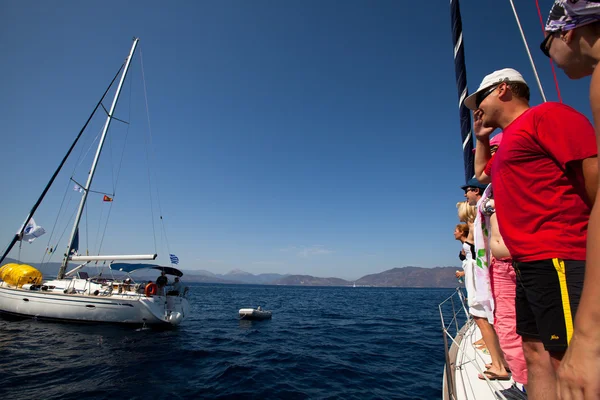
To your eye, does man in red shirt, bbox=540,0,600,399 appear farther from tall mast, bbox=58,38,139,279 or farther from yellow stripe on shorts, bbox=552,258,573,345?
tall mast, bbox=58,38,139,279

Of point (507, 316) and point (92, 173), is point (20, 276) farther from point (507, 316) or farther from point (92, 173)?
point (507, 316)

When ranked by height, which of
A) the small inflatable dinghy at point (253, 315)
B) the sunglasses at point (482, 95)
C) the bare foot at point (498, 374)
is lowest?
the small inflatable dinghy at point (253, 315)

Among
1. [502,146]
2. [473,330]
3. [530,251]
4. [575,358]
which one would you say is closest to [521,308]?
[530,251]

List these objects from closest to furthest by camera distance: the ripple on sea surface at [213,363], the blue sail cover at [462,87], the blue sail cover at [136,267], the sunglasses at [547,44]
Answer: the sunglasses at [547,44]
the blue sail cover at [462,87]
the ripple on sea surface at [213,363]
the blue sail cover at [136,267]

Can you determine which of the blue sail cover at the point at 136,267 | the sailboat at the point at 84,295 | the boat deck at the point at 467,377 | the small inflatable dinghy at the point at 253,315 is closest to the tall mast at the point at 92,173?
the sailboat at the point at 84,295

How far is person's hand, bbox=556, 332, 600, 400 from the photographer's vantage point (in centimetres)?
68

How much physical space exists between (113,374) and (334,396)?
21.2 feet

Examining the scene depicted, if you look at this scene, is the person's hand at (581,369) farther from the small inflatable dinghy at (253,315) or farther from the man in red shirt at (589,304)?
the small inflatable dinghy at (253,315)

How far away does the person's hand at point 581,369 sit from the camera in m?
0.68

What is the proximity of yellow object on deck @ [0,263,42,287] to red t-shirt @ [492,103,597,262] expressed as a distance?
22836 millimetres

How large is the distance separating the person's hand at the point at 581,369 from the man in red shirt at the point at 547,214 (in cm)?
68

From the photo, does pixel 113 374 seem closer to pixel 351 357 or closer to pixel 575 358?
pixel 351 357

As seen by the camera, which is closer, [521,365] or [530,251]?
[530,251]

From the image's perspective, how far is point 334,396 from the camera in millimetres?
6172
